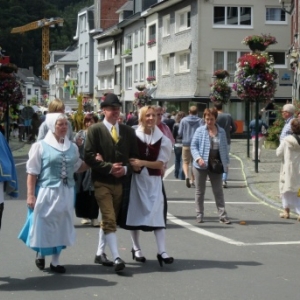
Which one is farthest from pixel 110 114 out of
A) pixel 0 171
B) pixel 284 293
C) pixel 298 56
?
pixel 298 56

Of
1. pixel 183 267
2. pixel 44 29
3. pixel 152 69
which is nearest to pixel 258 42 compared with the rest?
pixel 183 267

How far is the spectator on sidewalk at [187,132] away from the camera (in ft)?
59.1

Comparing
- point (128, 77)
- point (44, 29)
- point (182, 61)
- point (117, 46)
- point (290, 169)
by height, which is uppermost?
point (44, 29)

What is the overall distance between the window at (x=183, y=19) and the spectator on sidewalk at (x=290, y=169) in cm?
4057

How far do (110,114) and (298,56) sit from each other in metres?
28.3

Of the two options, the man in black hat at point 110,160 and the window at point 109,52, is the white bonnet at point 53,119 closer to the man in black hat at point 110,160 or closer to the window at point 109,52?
the man in black hat at point 110,160

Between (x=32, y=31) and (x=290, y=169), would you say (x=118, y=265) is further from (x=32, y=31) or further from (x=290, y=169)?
(x=32, y=31)

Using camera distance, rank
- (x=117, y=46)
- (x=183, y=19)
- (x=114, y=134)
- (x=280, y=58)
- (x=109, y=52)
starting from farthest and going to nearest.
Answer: (x=109, y=52) → (x=117, y=46) → (x=183, y=19) → (x=280, y=58) → (x=114, y=134)

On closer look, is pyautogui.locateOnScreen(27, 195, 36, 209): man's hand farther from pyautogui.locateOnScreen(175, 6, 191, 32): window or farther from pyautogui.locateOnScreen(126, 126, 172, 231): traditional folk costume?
pyautogui.locateOnScreen(175, 6, 191, 32): window

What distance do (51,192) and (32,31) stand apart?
386 feet

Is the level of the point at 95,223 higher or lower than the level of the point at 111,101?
lower

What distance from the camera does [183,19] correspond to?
179ft

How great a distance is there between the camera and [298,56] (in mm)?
36031

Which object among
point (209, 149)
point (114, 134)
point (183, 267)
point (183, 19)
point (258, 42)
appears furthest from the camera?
point (183, 19)
